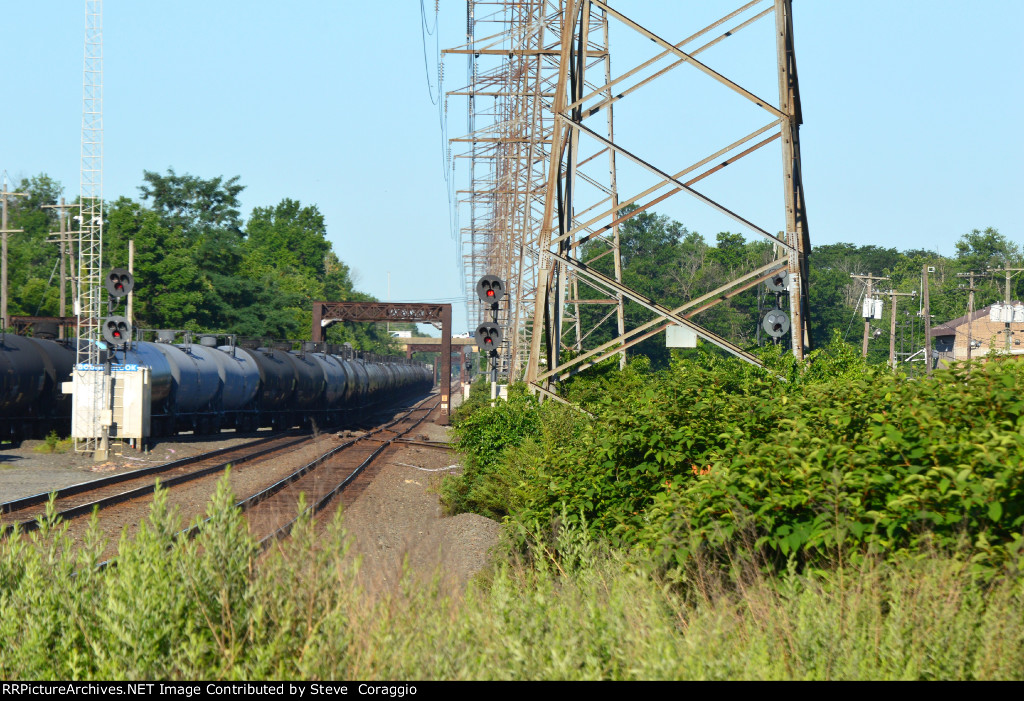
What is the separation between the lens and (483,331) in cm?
2414

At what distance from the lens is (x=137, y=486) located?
19.5 meters

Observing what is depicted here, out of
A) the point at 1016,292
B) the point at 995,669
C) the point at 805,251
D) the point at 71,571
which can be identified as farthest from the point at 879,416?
the point at 1016,292

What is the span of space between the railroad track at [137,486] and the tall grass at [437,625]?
4.00 m

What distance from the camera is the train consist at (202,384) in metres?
26.9

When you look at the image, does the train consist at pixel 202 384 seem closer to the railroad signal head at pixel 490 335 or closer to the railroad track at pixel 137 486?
the railroad track at pixel 137 486

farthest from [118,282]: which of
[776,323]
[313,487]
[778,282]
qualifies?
[778,282]

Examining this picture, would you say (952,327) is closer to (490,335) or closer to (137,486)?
(490,335)

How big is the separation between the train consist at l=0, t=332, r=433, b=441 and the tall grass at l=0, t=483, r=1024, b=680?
564 inches

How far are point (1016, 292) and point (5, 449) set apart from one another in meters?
104

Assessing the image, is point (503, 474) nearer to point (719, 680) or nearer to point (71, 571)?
point (71, 571)

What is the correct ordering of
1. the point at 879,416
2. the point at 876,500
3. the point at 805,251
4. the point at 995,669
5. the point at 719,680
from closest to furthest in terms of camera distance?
1. the point at 719,680
2. the point at 995,669
3. the point at 876,500
4. the point at 879,416
5. the point at 805,251

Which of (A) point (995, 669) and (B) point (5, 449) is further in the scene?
(B) point (5, 449)

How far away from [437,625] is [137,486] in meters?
16.2

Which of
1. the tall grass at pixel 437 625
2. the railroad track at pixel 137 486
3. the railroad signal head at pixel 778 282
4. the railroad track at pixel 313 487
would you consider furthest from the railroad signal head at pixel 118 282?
the tall grass at pixel 437 625
